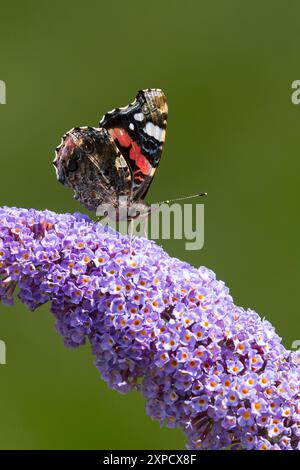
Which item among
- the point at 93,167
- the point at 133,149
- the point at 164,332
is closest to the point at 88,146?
the point at 93,167

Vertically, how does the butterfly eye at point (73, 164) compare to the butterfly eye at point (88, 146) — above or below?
below

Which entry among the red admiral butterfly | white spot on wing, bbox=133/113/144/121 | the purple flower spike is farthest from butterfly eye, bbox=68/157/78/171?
the purple flower spike

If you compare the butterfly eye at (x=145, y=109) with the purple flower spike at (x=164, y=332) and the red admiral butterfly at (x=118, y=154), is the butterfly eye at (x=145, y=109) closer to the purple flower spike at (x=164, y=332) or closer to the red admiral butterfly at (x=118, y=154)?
the red admiral butterfly at (x=118, y=154)

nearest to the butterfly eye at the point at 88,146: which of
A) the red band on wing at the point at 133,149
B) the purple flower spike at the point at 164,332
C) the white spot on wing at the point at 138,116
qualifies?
the red band on wing at the point at 133,149

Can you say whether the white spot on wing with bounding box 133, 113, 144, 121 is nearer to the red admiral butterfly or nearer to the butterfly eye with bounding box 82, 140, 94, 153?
the red admiral butterfly

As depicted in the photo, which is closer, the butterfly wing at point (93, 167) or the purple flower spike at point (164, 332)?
the purple flower spike at point (164, 332)
